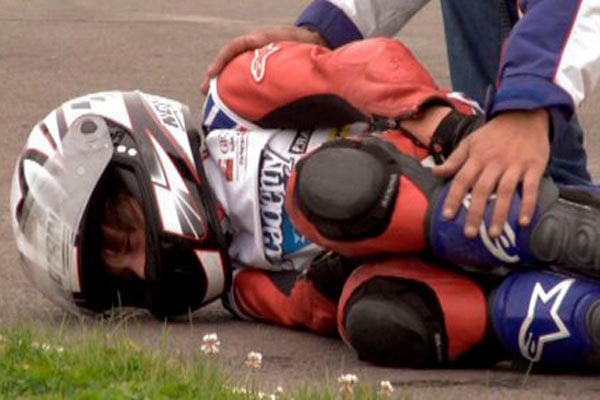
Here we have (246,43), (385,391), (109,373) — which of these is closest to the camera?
(385,391)

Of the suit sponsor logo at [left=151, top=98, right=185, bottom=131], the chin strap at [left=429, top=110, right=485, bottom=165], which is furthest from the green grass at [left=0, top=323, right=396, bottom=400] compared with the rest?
the suit sponsor logo at [left=151, top=98, right=185, bottom=131]

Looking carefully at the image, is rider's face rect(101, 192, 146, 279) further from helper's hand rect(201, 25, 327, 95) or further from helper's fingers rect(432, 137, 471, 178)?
helper's fingers rect(432, 137, 471, 178)

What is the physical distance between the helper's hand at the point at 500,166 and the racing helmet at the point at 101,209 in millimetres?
782

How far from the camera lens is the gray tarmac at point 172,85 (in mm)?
4230

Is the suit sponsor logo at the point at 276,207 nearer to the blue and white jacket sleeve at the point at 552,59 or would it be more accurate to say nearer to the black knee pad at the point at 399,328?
the black knee pad at the point at 399,328

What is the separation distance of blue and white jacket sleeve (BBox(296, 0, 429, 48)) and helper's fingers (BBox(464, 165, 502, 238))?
1.28m

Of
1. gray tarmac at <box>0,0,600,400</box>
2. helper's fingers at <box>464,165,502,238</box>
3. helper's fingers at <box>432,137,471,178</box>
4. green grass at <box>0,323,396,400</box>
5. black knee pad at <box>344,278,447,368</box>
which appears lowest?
gray tarmac at <box>0,0,600,400</box>

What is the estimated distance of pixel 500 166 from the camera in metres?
4.25

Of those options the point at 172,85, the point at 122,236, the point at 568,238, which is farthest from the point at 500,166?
the point at 172,85

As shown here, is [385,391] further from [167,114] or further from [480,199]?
[167,114]

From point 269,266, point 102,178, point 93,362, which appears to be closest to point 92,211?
point 102,178

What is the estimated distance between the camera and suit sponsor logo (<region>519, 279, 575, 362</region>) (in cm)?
420

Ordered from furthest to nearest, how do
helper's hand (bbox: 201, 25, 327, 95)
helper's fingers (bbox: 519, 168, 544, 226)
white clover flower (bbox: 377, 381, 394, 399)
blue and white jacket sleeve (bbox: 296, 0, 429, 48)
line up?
blue and white jacket sleeve (bbox: 296, 0, 429, 48)
helper's hand (bbox: 201, 25, 327, 95)
helper's fingers (bbox: 519, 168, 544, 226)
white clover flower (bbox: 377, 381, 394, 399)

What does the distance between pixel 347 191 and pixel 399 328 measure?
32 cm
